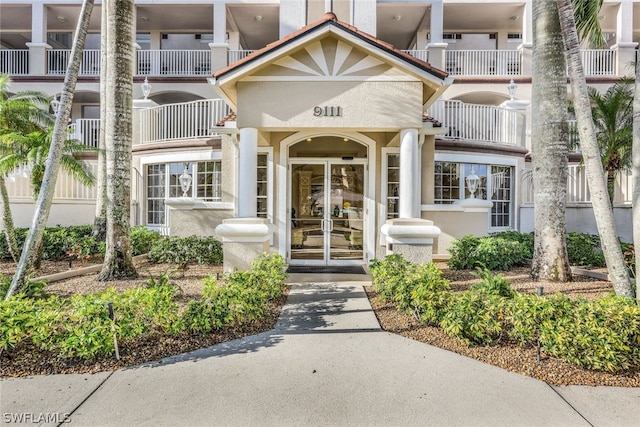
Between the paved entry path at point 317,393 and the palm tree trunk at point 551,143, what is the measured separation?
401 centimetres

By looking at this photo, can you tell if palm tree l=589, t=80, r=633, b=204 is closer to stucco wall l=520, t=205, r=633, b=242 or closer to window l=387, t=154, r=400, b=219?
stucco wall l=520, t=205, r=633, b=242

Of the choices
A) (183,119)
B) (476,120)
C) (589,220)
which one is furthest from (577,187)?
(183,119)

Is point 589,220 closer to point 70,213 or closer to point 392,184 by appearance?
point 392,184

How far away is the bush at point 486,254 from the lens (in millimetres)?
8477

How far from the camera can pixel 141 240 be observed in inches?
406

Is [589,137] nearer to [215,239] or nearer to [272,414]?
[272,414]

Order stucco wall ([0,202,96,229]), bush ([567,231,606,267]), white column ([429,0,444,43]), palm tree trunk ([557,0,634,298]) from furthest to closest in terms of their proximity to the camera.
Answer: white column ([429,0,444,43]) → stucco wall ([0,202,96,229]) → bush ([567,231,606,267]) → palm tree trunk ([557,0,634,298])

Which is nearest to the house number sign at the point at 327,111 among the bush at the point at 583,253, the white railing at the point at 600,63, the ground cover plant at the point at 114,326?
the ground cover plant at the point at 114,326

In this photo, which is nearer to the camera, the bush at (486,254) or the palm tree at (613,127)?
the bush at (486,254)

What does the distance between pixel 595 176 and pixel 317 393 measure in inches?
195

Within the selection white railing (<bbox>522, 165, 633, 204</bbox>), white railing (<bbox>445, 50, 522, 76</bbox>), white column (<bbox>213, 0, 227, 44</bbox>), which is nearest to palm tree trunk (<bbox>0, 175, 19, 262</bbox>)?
white column (<bbox>213, 0, 227, 44</bbox>)

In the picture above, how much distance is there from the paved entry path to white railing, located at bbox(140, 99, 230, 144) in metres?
9.19

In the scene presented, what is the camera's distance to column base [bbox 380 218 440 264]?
25.5ft

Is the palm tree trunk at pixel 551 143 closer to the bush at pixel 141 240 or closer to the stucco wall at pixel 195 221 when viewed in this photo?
the stucco wall at pixel 195 221
